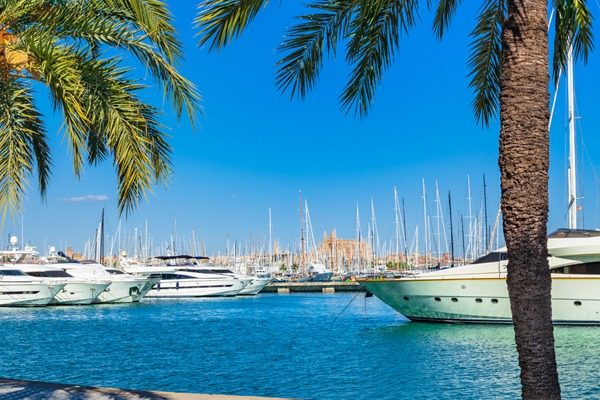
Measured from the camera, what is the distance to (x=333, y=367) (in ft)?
75.7

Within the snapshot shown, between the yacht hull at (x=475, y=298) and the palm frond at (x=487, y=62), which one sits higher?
the palm frond at (x=487, y=62)

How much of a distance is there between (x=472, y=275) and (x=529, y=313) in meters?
25.5

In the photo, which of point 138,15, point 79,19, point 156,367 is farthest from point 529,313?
point 156,367

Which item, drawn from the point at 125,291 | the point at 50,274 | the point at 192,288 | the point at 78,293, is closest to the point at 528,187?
the point at 50,274

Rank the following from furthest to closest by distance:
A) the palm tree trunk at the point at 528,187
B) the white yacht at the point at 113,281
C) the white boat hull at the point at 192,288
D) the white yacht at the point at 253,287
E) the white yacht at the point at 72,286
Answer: the white yacht at the point at 253,287 < the white boat hull at the point at 192,288 < the white yacht at the point at 113,281 < the white yacht at the point at 72,286 < the palm tree trunk at the point at 528,187

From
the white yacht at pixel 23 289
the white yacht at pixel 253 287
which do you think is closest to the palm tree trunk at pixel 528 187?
the white yacht at pixel 23 289

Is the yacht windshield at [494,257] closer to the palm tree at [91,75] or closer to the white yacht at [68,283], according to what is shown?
the palm tree at [91,75]

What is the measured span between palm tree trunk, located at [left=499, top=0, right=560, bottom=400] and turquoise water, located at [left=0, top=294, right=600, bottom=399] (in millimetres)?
12693

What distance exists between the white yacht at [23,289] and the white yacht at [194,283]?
15451 mm

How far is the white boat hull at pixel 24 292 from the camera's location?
174 ft

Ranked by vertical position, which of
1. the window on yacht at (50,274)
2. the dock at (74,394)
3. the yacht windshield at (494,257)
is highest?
the window on yacht at (50,274)

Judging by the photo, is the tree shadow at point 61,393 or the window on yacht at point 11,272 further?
the window on yacht at point 11,272

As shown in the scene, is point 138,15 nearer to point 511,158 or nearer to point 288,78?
point 288,78

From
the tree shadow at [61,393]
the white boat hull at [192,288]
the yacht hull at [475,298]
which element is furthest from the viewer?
the white boat hull at [192,288]
